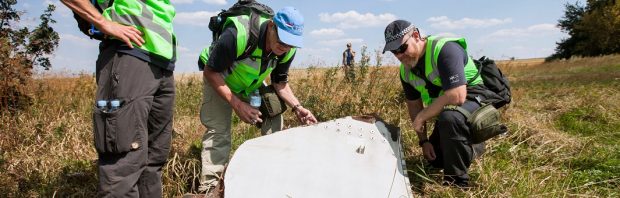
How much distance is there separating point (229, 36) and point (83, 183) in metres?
1.71

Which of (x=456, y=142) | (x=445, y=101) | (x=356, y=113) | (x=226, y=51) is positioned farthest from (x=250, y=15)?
(x=356, y=113)

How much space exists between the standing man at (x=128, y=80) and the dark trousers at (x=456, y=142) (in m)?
1.83

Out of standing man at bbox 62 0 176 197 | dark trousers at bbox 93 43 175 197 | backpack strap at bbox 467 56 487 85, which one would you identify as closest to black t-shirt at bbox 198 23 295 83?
standing man at bbox 62 0 176 197

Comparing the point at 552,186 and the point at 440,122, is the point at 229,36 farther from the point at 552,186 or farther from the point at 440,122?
the point at 552,186

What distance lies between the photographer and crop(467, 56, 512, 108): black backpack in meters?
3.24

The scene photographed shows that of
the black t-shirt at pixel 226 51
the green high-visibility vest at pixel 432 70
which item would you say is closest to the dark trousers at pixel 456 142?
the green high-visibility vest at pixel 432 70

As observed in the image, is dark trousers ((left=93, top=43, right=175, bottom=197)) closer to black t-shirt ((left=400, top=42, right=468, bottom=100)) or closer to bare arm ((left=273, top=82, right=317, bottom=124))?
bare arm ((left=273, top=82, right=317, bottom=124))

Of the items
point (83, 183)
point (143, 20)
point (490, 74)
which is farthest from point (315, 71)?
point (143, 20)

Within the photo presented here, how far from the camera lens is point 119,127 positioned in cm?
220

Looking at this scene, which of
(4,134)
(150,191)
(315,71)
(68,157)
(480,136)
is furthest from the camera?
(315,71)

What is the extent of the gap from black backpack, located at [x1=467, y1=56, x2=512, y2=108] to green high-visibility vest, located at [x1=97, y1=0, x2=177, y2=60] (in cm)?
214

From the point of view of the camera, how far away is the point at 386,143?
9.35 feet

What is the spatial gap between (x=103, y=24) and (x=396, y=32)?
5.87ft

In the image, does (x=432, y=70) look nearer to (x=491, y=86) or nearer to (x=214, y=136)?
(x=491, y=86)
